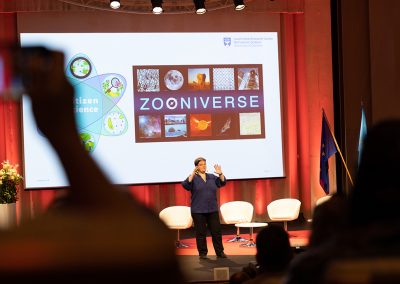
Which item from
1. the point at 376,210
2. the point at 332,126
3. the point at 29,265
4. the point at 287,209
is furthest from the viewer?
the point at 332,126

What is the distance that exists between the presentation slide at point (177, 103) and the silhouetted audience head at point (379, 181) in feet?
28.0

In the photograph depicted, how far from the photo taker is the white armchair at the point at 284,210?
8.98 meters

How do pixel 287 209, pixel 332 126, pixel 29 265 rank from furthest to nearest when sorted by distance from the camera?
pixel 332 126, pixel 287 209, pixel 29 265

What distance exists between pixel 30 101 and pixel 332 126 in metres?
9.84

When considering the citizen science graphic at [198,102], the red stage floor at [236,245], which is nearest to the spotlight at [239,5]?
the citizen science graphic at [198,102]

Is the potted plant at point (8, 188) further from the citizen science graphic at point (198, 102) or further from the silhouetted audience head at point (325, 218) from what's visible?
the silhouetted audience head at point (325, 218)

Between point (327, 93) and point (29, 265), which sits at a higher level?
point (327, 93)

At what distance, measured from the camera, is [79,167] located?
318 millimetres

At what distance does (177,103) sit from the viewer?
9.46 meters

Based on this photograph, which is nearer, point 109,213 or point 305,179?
point 109,213

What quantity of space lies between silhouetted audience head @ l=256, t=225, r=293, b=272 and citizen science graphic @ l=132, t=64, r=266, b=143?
304 inches

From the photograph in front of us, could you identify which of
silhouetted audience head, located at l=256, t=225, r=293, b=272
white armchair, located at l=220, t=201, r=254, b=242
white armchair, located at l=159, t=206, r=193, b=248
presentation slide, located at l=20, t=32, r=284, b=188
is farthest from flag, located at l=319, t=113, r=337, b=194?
silhouetted audience head, located at l=256, t=225, r=293, b=272

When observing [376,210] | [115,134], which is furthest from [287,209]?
[376,210]

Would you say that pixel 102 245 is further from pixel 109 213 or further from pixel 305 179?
pixel 305 179
